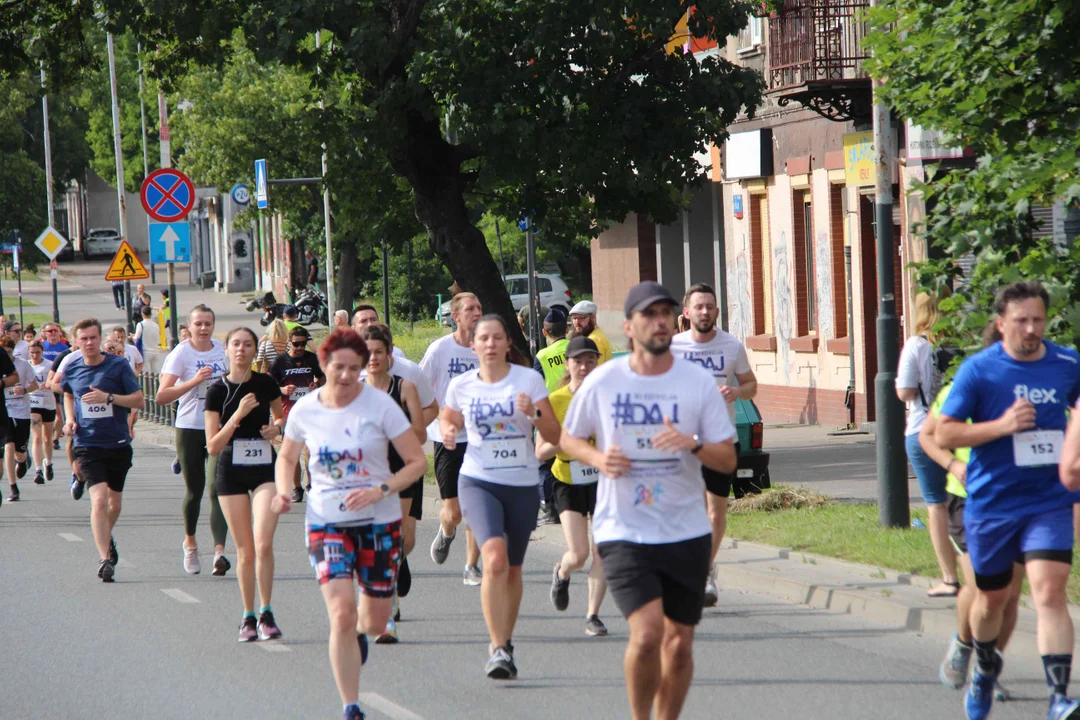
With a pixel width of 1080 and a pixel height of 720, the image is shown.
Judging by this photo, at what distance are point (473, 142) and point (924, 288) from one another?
7574mm

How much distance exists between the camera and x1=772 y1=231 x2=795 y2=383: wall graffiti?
23.5 m

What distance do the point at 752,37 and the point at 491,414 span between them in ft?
55.0

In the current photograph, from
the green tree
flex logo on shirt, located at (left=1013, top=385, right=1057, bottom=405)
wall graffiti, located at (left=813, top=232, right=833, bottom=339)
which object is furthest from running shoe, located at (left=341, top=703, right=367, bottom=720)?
wall graffiti, located at (left=813, top=232, right=833, bottom=339)

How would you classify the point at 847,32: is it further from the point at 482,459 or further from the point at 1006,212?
the point at 482,459

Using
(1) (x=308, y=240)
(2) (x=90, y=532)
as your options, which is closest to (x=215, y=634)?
(2) (x=90, y=532)

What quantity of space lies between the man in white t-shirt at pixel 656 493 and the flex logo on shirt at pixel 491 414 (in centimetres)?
199

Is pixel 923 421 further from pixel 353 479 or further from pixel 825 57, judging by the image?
pixel 825 57

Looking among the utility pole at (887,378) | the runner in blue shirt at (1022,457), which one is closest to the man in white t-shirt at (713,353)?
the utility pole at (887,378)

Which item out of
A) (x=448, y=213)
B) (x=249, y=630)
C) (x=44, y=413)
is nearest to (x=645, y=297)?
(x=249, y=630)

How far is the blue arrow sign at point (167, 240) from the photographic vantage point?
23.2 metres

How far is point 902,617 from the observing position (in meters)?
9.15

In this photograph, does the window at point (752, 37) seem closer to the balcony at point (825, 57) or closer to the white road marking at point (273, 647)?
the balcony at point (825, 57)

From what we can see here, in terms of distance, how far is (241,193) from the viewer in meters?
51.8

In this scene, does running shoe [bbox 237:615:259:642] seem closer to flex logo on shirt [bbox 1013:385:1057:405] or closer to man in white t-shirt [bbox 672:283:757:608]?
man in white t-shirt [bbox 672:283:757:608]
